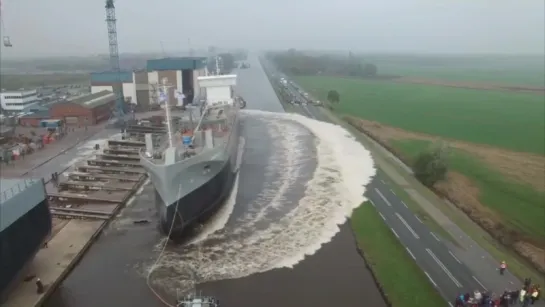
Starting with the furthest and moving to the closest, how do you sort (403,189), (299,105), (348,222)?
(299,105) < (403,189) < (348,222)

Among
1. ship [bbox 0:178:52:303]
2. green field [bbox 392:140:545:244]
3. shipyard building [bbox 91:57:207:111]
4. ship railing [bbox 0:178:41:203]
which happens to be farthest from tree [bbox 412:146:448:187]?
shipyard building [bbox 91:57:207:111]

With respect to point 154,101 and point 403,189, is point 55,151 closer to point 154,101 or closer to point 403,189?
point 154,101

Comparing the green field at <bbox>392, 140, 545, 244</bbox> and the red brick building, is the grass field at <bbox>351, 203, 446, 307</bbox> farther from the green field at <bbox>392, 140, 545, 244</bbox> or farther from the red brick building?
the red brick building

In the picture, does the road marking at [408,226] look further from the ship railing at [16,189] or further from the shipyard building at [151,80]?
the shipyard building at [151,80]

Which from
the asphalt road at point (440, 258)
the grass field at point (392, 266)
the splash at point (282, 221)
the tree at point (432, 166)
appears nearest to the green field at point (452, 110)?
the tree at point (432, 166)

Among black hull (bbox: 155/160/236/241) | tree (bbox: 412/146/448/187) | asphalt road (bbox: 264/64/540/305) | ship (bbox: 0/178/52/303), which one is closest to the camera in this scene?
ship (bbox: 0/178/52/303)

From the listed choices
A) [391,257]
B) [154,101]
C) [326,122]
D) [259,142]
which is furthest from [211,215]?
[154,101]

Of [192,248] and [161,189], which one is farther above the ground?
[161,189]
